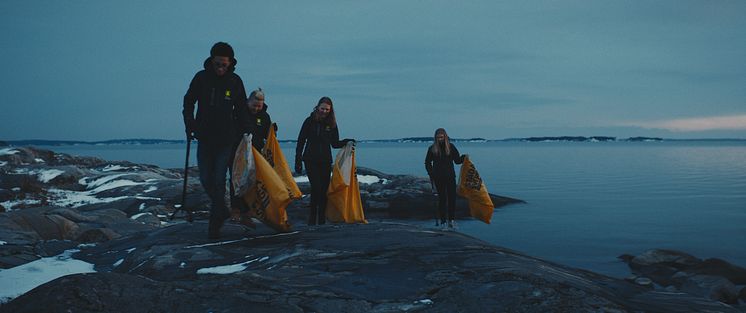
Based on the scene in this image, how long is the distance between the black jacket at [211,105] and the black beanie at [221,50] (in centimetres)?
22

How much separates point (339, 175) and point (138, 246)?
343 cm

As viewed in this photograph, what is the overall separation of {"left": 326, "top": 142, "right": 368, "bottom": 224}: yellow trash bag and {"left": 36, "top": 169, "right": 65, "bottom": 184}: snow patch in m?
19.4

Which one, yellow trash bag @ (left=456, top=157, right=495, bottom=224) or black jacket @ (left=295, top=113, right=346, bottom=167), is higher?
black jacket @ (left=295, top=113, right=346, bottom=167)

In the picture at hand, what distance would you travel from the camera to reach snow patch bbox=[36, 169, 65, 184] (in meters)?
24.0

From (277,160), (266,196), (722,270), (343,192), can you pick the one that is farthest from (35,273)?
(722,270)

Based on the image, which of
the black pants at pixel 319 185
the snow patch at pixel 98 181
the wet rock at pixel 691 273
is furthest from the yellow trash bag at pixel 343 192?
the snow patch at pixel 98 181

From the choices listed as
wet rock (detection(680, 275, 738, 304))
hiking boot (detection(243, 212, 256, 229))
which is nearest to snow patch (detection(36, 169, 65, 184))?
hiking boot (detection(243, 212, 256, 229))

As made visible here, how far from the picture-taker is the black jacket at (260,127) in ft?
28.2

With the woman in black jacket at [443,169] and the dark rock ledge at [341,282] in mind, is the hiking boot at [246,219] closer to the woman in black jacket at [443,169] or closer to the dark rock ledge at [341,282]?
the dark rock ledge at [341,282]

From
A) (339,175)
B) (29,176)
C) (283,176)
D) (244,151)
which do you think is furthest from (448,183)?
(29,176)

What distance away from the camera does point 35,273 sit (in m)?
6.14

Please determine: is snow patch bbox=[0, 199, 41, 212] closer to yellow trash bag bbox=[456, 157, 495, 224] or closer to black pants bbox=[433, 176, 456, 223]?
black pants bbox=[433, 176, 456, 223]

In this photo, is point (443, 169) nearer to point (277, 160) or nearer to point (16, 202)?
point (277, 160)

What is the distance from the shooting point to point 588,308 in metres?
3.90
